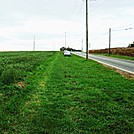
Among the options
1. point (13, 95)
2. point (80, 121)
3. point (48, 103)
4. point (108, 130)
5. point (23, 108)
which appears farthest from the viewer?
point (13, 95)

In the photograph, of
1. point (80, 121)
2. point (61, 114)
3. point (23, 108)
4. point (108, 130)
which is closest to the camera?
point (108, 130)

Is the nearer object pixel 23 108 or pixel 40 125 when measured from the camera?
pixel 40 125

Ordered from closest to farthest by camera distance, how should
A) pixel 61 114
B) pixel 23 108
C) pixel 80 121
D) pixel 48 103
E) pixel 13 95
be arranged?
pixel 80 121 → pixel 61 114 → pixel 23 108 → pixel 48 103 → pixel 13 95

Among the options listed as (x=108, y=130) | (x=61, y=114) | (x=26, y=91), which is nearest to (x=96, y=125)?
(x=108, y=130)

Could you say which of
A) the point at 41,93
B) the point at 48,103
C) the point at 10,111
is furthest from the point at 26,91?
the point at 10,111

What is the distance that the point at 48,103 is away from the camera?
9.36 m

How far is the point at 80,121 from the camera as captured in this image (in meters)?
7.27

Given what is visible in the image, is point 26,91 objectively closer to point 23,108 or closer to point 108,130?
point 23,108

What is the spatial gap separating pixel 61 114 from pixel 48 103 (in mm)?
1510

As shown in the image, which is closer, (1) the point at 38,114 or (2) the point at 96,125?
(2) the point at 96,125

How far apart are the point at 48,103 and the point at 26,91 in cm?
274

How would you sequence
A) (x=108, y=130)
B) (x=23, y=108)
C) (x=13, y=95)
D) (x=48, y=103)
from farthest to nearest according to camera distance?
(x=13, y=95), (x=48, y=103), (x=23, y=108), (x=108, y=130)

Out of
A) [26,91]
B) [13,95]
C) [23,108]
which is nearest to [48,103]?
[23,108]

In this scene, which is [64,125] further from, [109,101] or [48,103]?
[109,101]
